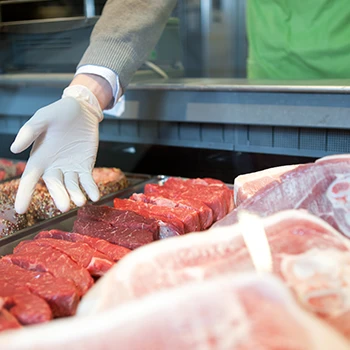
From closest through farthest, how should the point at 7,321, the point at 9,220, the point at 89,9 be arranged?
the point at 7,321, the point at 9,220, the point at 89,9

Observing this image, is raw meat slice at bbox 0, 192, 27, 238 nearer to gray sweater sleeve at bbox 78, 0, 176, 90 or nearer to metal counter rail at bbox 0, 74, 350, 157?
gray sweater sleeve at bbox 78, 0, 176, 90

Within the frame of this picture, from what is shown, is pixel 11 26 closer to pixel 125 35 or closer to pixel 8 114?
pixel 8 114

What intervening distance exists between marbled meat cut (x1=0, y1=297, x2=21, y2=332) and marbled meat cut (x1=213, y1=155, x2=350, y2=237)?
57 cm

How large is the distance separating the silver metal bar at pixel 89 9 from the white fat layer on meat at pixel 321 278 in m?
2.25

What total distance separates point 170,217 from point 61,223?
52cm

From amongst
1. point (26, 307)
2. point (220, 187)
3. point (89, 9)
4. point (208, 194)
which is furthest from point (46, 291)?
point (89, 9)

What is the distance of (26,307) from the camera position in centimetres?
122

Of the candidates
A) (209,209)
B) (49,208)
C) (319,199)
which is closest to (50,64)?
(49,208)

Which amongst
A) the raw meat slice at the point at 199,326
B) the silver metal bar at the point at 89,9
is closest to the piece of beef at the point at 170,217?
the raw meat slice at the point at 199,326

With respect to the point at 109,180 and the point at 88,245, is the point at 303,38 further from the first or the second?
the point at 88,245

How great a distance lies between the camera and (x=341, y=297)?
3.14 ft

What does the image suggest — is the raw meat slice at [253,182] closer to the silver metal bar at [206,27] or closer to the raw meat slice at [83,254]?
the raw meat slice at [83,254]

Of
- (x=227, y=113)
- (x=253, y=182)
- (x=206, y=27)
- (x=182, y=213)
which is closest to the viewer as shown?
(x=253, y=182)

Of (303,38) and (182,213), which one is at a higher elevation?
(303,38)
